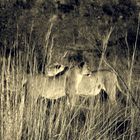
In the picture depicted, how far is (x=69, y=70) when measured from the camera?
7570 mm

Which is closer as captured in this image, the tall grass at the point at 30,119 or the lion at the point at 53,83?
the tall grass at the point at 30,119

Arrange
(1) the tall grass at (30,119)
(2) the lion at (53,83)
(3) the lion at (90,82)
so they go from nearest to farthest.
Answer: (1) the tall grass at (30,119) < (2) the lion at (53,83) < (3) the lion at (90,82)

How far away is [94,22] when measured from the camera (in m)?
10.7

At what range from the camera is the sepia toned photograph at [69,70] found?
5.28 meters

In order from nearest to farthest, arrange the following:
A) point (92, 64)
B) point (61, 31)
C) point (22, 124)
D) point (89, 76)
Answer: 1. point (22, 124)
2. point (89, 76)
3. point (92, 64)
4. point (61, 31)

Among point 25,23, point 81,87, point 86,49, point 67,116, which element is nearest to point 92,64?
point 86,49

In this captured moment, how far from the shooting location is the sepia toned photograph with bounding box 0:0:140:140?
5.28 m

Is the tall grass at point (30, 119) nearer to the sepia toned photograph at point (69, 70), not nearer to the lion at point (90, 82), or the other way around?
the sepia toned photograph at point (69, 70)

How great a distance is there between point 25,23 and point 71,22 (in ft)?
2.85

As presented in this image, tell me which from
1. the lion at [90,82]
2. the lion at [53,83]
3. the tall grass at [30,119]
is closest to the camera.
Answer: the tall grass at [30,119]

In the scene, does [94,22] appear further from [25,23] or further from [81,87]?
[81,87]

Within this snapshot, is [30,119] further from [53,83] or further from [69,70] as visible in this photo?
[69,70]

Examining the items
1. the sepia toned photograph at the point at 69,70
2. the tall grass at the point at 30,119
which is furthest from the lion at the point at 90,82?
the tall grass at the point at 30,119

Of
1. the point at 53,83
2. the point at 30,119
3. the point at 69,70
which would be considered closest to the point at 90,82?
the point at 69,70
